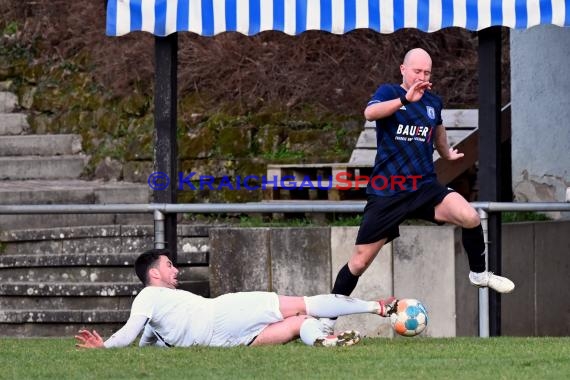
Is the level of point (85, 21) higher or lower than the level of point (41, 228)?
higher

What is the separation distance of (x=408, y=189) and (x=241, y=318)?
4.08 feet

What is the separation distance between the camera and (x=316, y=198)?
12922 mm

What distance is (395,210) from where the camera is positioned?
8.65 metres

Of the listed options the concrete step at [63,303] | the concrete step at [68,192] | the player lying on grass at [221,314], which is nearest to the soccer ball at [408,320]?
the player lying on grass at [221,314]

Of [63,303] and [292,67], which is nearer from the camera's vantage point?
[63,303]

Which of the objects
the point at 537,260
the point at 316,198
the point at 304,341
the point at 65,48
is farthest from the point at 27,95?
the point at 304,341

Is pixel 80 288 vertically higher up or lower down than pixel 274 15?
lower down

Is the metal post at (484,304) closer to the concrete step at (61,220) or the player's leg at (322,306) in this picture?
the player's leg at (322,306)

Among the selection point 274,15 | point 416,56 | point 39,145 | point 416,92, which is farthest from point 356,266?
point 39,145

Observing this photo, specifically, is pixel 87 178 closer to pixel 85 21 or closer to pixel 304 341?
pixel 85 21

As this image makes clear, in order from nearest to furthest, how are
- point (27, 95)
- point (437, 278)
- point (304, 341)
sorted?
point (304, 341)
point (437, 278)
point (27, 95)

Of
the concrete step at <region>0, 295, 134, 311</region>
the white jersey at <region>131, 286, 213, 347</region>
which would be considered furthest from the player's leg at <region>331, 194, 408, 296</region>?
the concrete step at <region>0, 295, 134, 311</region>

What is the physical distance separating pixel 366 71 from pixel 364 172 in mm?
2732

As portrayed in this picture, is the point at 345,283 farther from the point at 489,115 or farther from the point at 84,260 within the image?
the point at 84,260
